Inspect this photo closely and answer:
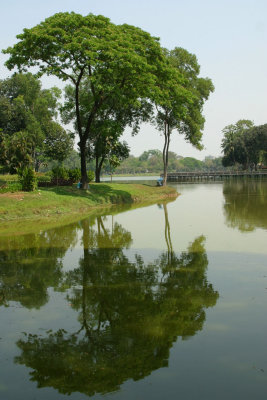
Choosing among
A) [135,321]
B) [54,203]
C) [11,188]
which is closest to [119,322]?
[135,321]

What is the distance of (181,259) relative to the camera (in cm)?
1359

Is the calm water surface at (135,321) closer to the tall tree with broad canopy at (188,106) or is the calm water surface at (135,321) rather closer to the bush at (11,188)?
the bush at (11,188)

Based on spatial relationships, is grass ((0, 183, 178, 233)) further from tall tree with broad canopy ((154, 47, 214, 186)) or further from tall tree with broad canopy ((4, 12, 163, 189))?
tall tree with broad canopy ((154, 47, 214, 186))

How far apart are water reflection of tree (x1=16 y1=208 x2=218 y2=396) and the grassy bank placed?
14.2 metres

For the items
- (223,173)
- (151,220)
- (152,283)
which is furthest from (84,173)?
(223,173)

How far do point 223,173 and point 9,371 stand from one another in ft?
Result: 370

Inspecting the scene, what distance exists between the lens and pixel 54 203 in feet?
97.4

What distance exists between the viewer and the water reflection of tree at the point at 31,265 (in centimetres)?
1026

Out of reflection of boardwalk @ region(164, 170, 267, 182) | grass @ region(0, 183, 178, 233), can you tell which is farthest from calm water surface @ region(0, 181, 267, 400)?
reflection of boardwalk @ region(164, 170, 267, 182)

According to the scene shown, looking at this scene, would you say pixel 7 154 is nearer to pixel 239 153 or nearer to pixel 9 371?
pixel 9 371

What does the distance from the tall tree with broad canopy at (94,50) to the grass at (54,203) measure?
9336 millimetres

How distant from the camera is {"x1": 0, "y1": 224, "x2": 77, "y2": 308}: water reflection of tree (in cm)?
1026

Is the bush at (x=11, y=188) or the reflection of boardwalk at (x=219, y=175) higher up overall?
the reflection of boardwalk at (x=219, y=175)

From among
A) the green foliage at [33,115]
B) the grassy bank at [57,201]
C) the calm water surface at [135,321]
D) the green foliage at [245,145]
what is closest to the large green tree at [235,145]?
the green foliage at [245,145]
